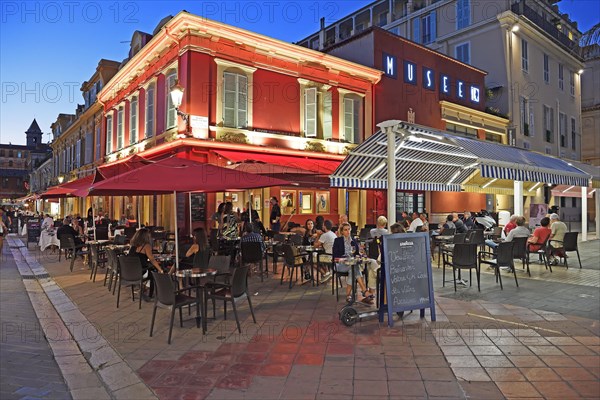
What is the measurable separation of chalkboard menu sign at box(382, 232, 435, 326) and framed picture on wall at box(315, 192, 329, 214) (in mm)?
10415

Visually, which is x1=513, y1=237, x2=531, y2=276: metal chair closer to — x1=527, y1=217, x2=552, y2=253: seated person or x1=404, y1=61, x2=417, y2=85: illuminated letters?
x1=527, y1=217, x2=552, y2=253: seated person

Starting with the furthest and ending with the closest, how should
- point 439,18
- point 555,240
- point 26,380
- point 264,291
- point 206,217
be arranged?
point 439,18
point 206,217
point 555,240
point 264,291
point 26,380

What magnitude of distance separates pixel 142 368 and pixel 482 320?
14.1 feet

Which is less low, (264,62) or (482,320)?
(264,62)

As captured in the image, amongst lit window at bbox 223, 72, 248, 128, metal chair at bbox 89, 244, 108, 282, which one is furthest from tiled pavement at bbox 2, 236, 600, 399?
lit window at bbox 223, 72, 248, 128

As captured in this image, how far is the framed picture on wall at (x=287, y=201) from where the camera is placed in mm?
15266

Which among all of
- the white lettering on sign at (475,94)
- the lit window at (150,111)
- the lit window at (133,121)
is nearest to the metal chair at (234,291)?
the lit window at (150,111)

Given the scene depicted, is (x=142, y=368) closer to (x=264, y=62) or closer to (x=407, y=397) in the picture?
(x=407, y=397)

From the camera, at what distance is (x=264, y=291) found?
7.68 m

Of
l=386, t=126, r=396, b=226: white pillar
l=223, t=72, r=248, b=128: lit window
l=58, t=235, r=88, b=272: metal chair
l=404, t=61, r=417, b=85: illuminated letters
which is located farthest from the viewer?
l=404, t=61, r=417, b=85: illuminated letters

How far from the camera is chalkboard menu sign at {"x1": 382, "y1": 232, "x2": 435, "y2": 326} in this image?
539 cm

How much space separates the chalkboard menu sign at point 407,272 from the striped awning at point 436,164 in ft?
8.22

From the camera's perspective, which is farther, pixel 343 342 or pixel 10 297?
pixel 10 297

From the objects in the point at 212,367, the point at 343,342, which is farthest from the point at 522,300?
the point at 212,367
